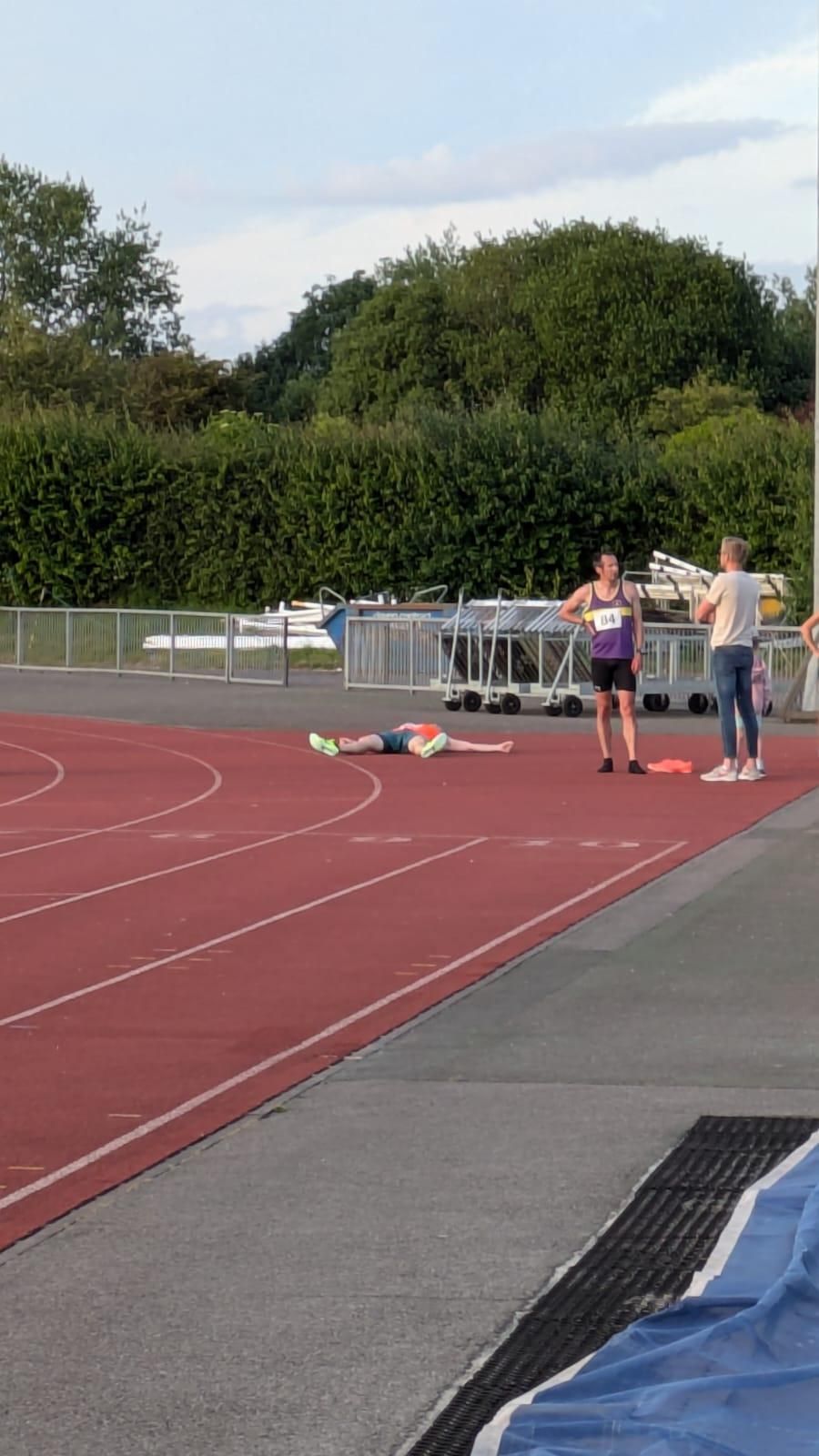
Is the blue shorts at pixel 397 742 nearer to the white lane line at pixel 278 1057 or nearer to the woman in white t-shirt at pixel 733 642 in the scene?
the woman in white t-shirt at pixel 733 642

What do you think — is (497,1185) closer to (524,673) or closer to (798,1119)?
(798,1119)

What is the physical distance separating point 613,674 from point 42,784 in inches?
202

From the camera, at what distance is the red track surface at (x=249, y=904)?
7.08 metres

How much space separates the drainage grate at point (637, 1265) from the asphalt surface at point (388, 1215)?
71 millimetres

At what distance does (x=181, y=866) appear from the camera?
13.2 metres

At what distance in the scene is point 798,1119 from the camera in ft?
21.6

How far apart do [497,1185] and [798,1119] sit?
1185mm

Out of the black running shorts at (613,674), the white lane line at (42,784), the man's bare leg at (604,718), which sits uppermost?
the black running shorts at (613,674)

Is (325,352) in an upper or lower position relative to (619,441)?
upper

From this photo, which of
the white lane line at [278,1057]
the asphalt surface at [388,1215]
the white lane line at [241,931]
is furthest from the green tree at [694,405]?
the asphalt surface at [388,1215]

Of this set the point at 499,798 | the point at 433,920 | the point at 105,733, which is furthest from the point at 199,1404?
the point at 105,733

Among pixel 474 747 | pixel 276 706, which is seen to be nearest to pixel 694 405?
pixel 276 706

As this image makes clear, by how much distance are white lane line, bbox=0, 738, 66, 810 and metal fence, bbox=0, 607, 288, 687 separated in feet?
31.6

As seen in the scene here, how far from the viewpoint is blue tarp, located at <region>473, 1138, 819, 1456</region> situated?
3963 mm
